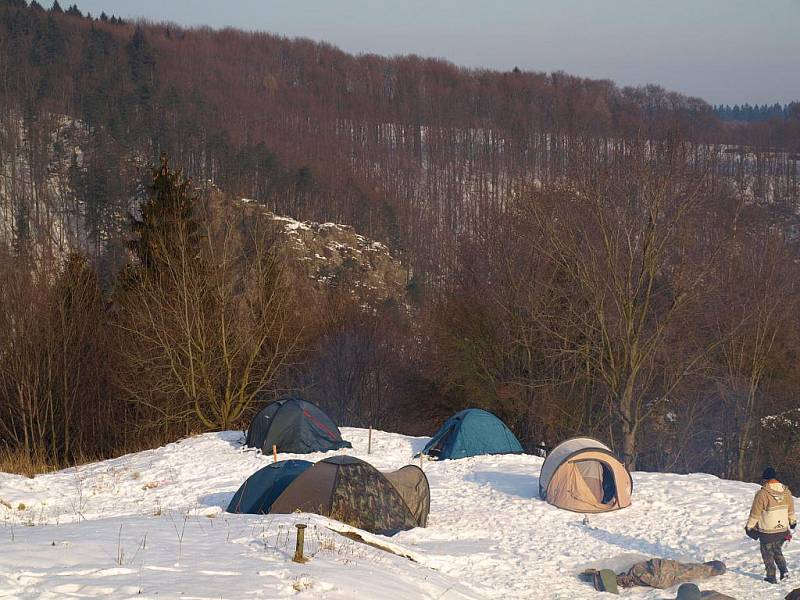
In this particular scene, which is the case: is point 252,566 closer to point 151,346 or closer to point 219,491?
point 219,491

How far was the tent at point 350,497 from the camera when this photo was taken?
1391 centimetres

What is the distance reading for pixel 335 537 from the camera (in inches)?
405

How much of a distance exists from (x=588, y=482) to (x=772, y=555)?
456cm

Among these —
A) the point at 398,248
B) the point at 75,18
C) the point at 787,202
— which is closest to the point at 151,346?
the point at 398,248

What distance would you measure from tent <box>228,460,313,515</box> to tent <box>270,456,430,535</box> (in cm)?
53

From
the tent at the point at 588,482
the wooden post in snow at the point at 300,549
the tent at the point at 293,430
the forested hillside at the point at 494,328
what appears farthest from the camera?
the forested hillside at the point at 494,328

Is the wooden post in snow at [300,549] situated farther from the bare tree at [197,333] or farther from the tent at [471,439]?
the bare tree at [197,333]

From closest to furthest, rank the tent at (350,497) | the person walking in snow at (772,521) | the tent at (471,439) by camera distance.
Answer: the person walking in snow at (772,521) < the tent at (350,497) < the tent at (471,439)

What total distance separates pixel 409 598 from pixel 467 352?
2554 centimetres

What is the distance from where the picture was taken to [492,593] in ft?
35.9

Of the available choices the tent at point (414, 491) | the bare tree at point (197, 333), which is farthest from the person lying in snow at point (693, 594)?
the bare tree at point (197, 333)

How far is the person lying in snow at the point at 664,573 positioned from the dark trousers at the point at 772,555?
25.4 inches

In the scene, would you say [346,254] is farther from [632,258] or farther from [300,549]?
[300,549]

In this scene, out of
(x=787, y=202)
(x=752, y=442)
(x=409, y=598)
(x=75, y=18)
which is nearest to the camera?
(x=409, y=598)
